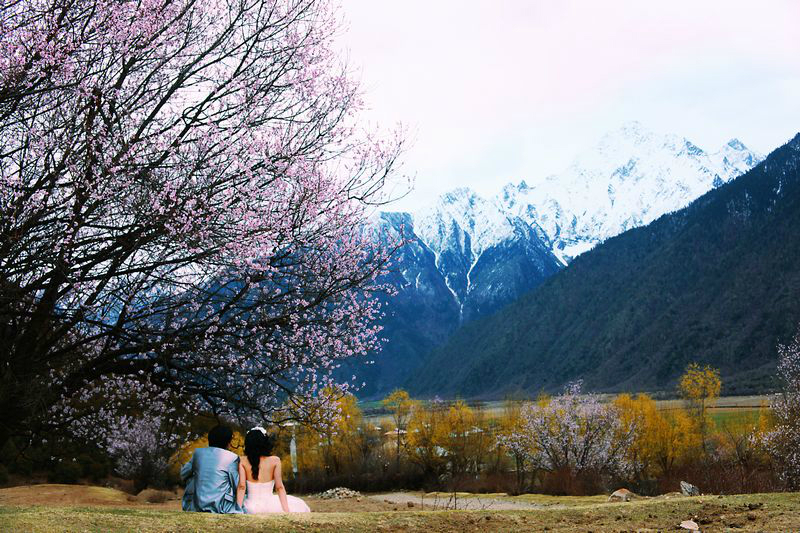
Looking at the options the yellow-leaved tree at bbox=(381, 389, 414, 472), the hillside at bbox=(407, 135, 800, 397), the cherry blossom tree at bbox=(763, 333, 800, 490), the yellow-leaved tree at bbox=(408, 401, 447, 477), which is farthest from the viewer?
the hillside at bbox=(407, 135, 800, 397)

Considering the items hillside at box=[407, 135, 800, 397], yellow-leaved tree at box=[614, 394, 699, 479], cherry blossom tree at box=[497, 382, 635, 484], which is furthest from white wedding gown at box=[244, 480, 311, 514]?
hillside at box=[407, 135, 800, 397]

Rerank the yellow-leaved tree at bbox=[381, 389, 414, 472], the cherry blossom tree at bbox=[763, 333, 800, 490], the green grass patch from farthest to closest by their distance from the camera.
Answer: the yellow-leaved tree at bbox=[381, 389, 414, 472] → the cherry blossom tree at bbox=[763, 333, 800, 490] → the green grass patch

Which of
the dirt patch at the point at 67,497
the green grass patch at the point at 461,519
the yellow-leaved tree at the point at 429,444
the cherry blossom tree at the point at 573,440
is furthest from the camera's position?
the yellow-leaved tree at the point at 429,444

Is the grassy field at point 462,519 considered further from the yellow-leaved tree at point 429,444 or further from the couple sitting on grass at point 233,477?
the yellow-leaved tree at point 429,444

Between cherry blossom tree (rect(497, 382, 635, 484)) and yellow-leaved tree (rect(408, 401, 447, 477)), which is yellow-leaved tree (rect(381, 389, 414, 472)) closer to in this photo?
yellow-leaved tree (rect(408, 401, 447, 477))

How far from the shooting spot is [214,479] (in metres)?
9.30

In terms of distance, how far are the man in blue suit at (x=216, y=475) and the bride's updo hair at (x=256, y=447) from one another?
18cm

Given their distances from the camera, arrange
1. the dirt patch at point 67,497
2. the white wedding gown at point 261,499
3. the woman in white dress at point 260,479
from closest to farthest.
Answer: the woman in white dress at point 260,479, the white wedding gown at point 261,499, the dirt patch at point 67,497

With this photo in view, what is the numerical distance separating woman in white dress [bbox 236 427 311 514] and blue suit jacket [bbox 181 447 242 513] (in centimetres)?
10

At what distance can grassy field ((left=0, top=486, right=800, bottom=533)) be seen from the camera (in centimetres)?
883

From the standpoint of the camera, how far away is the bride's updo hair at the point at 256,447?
9172 mm

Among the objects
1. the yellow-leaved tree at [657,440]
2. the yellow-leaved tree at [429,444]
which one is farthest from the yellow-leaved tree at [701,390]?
the yellow-leaved tree at [429,444]

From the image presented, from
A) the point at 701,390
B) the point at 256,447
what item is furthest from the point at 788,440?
the point at 701,390

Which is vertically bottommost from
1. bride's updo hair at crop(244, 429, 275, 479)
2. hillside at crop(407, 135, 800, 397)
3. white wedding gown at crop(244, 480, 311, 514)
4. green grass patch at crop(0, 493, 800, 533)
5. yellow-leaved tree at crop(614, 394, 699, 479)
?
yellow-leaved tree at crop(614, 394, 699, 479)
